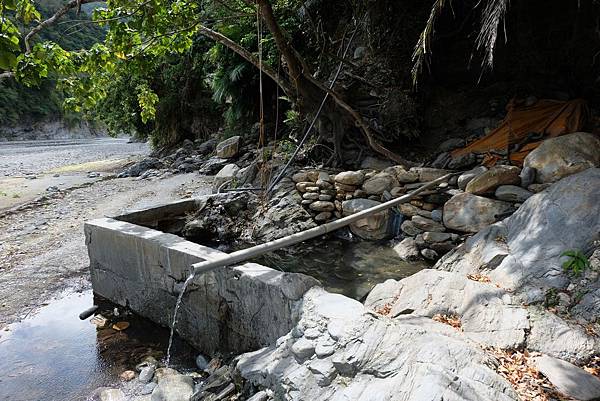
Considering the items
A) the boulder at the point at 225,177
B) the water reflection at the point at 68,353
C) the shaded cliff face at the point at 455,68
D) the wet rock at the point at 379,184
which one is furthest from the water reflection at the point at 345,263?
the boulder at the point at 225,177

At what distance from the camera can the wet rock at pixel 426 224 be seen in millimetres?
5434

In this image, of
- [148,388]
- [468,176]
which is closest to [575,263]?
[468,176]

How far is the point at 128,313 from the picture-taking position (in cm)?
456

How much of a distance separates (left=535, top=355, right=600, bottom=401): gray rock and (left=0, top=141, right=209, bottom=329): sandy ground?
511cm

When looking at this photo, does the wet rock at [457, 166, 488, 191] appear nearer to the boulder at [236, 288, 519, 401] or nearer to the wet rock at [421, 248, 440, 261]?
the wet rock at [421, 248, 440, 261]

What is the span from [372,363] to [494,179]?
3.68 metres

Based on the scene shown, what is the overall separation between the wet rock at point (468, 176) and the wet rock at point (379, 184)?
100cm

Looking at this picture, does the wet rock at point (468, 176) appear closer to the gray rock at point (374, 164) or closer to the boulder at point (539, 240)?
the boulder at point (539, 240)

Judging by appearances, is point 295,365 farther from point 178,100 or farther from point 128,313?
point 178,100

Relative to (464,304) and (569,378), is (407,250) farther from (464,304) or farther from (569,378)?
(569,378)

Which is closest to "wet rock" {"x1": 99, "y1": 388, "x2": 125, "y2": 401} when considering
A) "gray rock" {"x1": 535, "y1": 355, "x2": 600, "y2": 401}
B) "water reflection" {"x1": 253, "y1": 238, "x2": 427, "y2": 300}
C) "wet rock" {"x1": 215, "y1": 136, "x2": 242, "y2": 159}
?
"water reflection" {"x1": 253, "y1": 238, "x2": 427, "y2": 300}

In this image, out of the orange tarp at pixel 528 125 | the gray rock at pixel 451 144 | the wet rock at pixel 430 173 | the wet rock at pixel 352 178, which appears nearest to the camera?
the orange tarp at pixel 528 125

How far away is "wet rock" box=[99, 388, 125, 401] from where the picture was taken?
322 centimetres

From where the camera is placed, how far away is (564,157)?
453 centimetres
